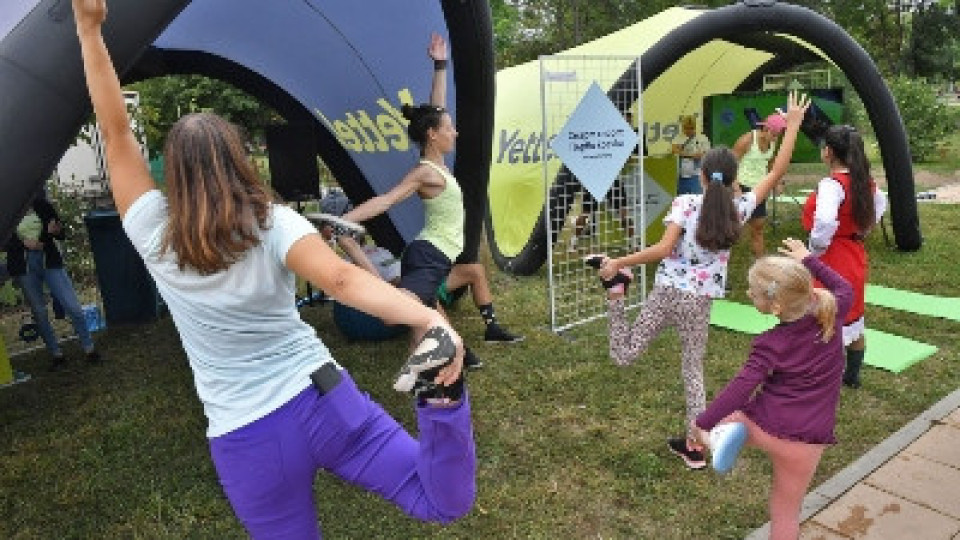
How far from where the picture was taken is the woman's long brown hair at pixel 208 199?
5.57ft

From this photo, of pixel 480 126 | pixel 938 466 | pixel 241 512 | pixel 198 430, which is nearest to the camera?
pixel 241 512

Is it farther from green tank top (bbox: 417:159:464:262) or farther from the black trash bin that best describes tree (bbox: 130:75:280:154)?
green tank top (bbox: 417:159:464:262)

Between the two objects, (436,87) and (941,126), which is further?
(941,126)

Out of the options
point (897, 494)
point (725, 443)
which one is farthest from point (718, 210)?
point (897, 494)

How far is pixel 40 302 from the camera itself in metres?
6.11

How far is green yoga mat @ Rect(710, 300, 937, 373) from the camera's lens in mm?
5293

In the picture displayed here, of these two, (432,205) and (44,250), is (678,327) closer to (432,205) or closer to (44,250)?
(432,205)

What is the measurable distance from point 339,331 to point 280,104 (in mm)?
2771

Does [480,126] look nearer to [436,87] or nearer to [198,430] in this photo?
[436,87]

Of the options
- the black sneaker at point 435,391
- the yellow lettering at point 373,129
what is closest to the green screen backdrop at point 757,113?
the yellow lettering at point 373,129

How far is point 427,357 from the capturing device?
148 cm

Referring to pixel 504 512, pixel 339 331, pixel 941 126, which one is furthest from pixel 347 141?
pixel 941 126

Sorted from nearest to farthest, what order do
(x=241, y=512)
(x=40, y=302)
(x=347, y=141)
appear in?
(x=241, y=512)
(x=40, y=302)
(x=347, y=141)

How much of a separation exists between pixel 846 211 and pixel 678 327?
1.32 meters
